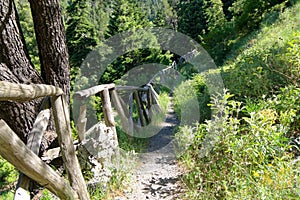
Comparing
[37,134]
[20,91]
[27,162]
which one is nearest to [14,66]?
[37,134]

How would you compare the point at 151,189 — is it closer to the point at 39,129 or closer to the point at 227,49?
the point at 39,129

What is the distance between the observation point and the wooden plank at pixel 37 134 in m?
1.94

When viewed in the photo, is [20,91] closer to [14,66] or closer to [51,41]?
[14,66]

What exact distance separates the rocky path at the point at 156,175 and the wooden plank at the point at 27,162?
4.60 feet

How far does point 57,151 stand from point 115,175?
995mm

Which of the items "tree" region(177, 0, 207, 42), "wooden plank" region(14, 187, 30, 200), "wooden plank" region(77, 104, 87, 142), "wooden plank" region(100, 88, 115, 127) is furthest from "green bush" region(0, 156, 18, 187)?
"tree" region(177, 0, 207, 42)

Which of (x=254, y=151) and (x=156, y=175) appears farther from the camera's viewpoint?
(x=156, y=175)

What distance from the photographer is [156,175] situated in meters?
4.05

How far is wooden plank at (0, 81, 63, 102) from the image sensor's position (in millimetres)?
1425

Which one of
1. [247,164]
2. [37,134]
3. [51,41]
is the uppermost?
[51,41]

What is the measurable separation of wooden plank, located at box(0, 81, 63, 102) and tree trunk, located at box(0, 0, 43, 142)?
20.8 inches

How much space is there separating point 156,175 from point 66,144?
6.89 feet

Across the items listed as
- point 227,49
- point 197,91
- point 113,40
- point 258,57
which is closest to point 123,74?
point 113,40

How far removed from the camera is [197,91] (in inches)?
313
